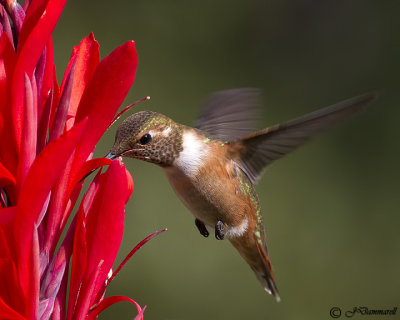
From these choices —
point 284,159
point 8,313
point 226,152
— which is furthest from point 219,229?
point 284,159

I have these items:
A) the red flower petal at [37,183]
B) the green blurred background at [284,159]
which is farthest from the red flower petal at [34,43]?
the green blurred background at [284,159]

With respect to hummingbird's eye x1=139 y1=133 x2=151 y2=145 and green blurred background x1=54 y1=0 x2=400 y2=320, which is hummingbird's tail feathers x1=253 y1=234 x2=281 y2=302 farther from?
green blurred background x1=54 y1=0 x2=400 y2=320

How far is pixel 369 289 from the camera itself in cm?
302

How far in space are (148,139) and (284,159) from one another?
6.44 ft

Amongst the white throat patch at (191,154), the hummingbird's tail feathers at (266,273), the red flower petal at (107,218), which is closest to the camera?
the red flower petal at (107,218)

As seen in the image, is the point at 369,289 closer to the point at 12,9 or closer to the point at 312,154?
the point at 312,154

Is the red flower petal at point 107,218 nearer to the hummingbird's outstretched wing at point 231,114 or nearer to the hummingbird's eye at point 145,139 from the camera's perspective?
the hummingbird's eye at point 145,139

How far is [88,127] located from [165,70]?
2487 millimetres

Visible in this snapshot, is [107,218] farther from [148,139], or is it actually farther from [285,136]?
[285,136]

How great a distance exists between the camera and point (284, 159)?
321cm

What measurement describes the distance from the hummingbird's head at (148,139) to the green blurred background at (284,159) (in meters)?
1.45

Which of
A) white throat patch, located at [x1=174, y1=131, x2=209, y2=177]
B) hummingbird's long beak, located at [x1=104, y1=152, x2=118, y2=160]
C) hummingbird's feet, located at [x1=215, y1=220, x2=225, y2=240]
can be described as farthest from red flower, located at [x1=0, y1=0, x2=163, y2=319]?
hummingbird's feet, located at [x1=215, y1=220, x2=225, y2=240]

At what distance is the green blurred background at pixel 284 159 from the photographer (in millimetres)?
2895

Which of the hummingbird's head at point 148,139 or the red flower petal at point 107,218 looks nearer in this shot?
the red flower petal at point 107,218
